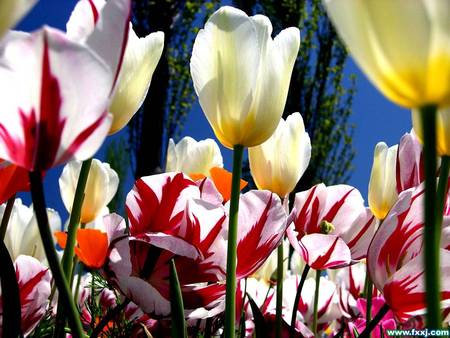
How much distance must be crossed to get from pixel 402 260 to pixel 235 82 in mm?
155

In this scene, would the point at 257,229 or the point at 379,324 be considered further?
the point at 379,324

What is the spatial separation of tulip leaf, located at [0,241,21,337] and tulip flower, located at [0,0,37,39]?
0.17 meters

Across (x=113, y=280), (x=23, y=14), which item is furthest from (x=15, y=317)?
(x=23, y=14)

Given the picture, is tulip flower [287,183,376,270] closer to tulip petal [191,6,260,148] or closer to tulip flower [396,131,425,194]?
tulip flower [396,131,425,194]

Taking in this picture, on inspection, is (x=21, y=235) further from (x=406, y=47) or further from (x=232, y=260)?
(x=406, y=47)

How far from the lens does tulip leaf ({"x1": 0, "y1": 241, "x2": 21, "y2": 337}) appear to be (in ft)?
1.12

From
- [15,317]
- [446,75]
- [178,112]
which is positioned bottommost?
[15,317]

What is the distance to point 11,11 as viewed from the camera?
8.4 inches

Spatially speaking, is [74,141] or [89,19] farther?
[89,19]

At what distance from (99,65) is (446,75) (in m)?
0.12

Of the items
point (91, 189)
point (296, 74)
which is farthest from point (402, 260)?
point (296, 74)

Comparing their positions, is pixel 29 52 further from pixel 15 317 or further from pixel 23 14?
pixel 15 317

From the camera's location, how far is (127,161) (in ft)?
24.8

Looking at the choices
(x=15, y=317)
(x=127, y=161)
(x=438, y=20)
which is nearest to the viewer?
(x=438, y=20)
